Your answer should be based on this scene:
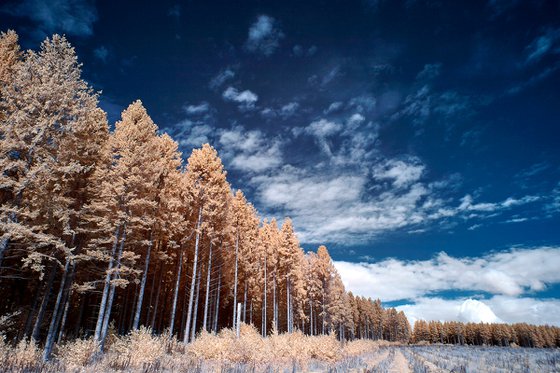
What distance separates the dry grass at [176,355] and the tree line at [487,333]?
135 m

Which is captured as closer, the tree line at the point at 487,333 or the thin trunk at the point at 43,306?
the thin trunk at the point at 43,306

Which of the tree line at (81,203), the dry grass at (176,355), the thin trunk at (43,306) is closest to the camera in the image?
the dry grass at (176,355)

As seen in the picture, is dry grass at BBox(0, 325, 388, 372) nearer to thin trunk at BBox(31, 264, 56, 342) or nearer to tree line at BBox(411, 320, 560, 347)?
thin trunk at BBox(31, 264, 56, 342)

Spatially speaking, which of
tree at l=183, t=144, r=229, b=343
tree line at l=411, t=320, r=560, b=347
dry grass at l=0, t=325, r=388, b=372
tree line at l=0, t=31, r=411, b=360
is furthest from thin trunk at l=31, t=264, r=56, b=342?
tree line at l=411, t=320, r=560, b=347

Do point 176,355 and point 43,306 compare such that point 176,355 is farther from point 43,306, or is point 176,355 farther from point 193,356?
point 43,306

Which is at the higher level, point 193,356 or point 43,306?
point 43,306

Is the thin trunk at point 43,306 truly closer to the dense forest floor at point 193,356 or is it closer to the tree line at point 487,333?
the dense forest floor at point 193,356

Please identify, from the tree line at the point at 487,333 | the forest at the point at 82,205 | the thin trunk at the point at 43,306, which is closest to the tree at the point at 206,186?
the forest at the point at 82,205

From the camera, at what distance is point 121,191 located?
1460cm

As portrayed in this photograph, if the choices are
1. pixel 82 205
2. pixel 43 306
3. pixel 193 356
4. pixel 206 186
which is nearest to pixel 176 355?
pixel 193 356

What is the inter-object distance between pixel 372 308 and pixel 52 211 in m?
101

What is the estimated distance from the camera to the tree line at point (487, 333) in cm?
11238

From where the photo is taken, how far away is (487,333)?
119688mm

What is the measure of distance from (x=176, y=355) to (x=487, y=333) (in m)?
148
